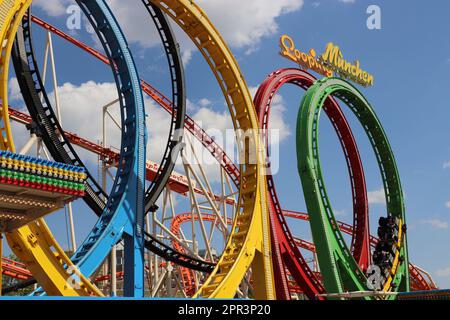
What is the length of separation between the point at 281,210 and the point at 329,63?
27.3 ft

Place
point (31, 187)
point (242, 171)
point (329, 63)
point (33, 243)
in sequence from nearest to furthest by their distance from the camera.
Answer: point (31, 187)
point (33, 243)
point (242, 171)
point (329, 63)

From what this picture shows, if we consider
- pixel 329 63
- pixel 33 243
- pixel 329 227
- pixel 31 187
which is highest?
pixel 329 63

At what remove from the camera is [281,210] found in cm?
1448

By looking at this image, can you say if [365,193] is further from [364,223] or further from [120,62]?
[120,62]

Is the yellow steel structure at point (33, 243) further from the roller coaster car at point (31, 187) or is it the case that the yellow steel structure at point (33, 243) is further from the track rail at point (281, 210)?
the track rail at point (281, 210)

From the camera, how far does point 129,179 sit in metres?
10.0

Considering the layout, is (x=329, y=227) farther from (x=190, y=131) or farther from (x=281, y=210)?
(x=190, y=131)

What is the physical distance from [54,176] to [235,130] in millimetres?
5893

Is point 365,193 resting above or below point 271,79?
below

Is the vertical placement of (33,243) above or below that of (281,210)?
below

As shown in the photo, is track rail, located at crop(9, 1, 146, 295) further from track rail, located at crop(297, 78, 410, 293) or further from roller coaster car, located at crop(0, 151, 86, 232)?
track rail, located at crop(297, 78, 410, 293)

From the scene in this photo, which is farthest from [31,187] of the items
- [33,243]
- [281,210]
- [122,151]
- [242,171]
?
[281,210]
